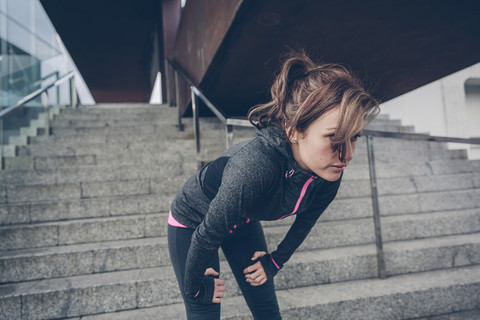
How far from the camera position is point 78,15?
8891 millimetres

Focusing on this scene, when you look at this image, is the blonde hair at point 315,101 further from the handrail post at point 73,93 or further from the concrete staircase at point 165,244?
the handrail post at point 73,93

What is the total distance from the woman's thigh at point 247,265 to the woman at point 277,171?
2.5 inches

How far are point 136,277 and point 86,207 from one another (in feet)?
3.23

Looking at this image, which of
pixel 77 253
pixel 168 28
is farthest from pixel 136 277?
pixel 168 28

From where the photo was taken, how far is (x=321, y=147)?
0.91 meters

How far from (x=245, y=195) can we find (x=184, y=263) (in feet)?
1.53

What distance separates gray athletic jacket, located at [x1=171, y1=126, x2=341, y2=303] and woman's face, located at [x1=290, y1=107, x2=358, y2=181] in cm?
5

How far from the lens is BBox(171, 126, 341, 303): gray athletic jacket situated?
0.92 metres

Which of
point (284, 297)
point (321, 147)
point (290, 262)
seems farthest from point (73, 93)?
point (321, 147)

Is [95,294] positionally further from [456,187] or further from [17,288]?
[456,187]

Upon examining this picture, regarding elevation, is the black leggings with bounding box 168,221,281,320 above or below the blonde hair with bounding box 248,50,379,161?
below

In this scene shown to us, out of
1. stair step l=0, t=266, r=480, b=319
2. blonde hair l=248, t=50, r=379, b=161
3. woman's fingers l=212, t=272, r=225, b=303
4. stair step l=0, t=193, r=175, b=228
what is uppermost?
blonde hair l=248, t=50, r=379, b=161

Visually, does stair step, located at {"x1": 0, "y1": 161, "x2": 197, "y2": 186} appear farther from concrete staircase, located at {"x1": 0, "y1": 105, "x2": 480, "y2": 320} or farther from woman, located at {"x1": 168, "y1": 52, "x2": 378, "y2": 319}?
woman, located at {"x1": 168, "y1": 52, "x2": 378, "y2": 319}

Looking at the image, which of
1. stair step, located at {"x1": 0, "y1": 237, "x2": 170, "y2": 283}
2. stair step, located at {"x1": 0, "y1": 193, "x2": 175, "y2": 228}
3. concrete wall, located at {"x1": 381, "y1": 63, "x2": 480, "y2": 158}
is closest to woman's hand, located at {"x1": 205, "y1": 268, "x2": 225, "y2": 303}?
stair step, located at {"x1": 0, "y1": 237, "x2": 170, "y2": 283}
